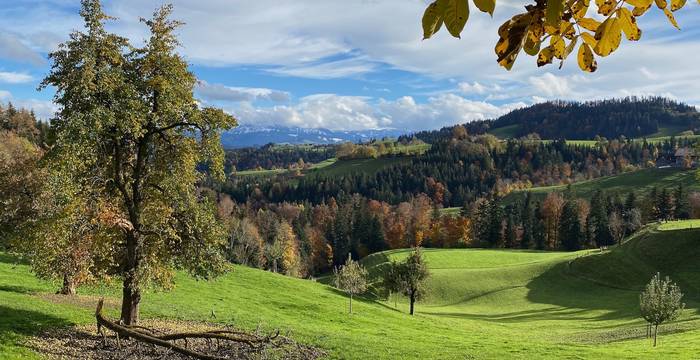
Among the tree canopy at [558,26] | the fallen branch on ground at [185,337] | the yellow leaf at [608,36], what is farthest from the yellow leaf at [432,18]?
the fallen branch on ground at [185,337]

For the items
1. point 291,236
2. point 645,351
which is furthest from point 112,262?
point 291,236

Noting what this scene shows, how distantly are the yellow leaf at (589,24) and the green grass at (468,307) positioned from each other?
17.8 m

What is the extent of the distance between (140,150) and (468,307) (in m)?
65.1

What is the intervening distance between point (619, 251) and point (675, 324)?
37447mm

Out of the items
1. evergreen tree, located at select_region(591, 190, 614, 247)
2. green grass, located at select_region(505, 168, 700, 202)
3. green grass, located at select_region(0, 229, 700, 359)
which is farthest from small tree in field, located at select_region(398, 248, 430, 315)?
green grass, located at select_region(505, 168, 700, 202)

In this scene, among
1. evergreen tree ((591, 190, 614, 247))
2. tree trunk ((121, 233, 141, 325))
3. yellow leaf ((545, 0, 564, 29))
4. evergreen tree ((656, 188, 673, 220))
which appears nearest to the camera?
yellow leaf ((545, 0, 564, 29))

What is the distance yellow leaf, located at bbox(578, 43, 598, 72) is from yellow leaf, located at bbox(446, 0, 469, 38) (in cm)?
100

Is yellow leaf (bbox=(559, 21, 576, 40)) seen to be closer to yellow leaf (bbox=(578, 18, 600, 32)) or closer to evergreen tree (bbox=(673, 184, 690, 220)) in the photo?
yellow leaf (bbox=(578, 18, 600, 32))

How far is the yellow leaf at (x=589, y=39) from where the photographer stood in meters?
2.38

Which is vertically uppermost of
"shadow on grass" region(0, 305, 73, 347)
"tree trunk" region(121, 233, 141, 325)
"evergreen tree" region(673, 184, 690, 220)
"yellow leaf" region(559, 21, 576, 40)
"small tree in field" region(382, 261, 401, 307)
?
"evergreen tree" region(673, 184, 690, 220)

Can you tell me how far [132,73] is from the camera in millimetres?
18781

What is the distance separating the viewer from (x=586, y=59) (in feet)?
8.29

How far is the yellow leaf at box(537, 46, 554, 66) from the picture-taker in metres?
2.75

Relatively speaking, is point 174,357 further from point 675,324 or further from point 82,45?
point 675,324
